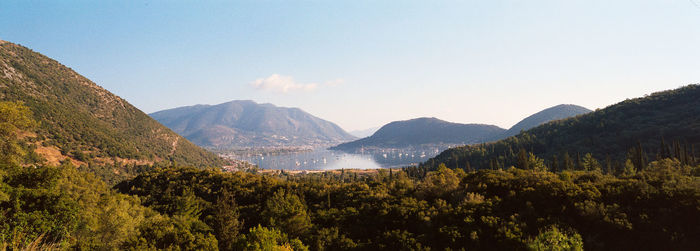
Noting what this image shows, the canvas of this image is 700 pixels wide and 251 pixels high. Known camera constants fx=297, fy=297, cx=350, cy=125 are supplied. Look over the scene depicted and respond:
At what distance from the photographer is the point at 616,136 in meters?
117

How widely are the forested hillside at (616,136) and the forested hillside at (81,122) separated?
145194 millimetres

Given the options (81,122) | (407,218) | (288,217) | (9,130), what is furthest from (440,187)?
(81,122)

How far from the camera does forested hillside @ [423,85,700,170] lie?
98250 mm

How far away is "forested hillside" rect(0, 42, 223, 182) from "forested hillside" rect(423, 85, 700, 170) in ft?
476

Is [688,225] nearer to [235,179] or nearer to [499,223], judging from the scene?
[499,223]

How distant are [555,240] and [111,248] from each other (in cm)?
4152

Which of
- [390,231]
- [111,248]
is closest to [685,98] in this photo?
[390,231]

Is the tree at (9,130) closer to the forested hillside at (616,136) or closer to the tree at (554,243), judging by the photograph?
the tree at (554,243)

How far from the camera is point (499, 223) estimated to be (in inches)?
1344

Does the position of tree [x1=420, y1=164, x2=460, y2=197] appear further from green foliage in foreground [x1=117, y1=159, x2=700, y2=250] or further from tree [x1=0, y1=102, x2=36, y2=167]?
tree [x1=0, y1=102, x2=36, y2=167]

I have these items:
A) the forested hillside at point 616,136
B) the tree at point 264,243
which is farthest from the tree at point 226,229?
the forested hillside at point 616,136

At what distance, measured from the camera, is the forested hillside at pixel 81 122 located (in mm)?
110812

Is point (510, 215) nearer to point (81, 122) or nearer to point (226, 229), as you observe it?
point (226, 229)

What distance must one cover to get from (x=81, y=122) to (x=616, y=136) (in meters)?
225
